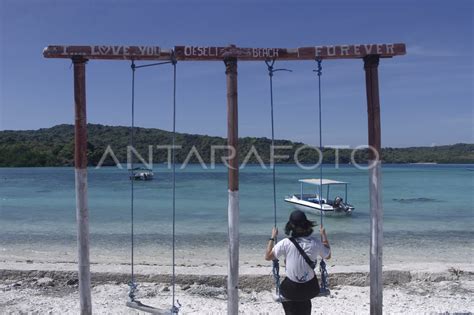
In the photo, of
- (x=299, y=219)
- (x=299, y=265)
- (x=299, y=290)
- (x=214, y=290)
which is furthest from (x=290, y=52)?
(x=214, y=290)

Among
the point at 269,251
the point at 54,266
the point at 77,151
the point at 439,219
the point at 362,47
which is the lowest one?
the point at 439,219

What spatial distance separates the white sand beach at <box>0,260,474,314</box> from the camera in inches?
244

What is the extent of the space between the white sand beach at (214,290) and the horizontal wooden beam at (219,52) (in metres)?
3.44

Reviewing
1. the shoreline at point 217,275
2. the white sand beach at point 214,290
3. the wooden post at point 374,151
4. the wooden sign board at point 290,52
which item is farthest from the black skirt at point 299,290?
the shoreline at point 217,275

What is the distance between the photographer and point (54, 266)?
8.07 metres

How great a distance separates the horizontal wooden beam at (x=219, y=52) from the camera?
14.8 ft

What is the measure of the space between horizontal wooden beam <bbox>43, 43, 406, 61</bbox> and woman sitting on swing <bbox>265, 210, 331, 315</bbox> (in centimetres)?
174

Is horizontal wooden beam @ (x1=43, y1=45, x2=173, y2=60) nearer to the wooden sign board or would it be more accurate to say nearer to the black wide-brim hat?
the wooden sign board

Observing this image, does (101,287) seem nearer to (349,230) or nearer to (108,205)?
(349,230)

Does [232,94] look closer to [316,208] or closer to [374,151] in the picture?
[374,151]

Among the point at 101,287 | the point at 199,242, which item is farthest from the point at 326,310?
the point at 199,242

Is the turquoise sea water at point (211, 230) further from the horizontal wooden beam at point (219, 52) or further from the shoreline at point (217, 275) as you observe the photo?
the horizontal wooden beam at point (219, 52)

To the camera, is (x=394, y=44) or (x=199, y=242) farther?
(x=199, y=242)

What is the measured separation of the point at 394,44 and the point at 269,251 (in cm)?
244
